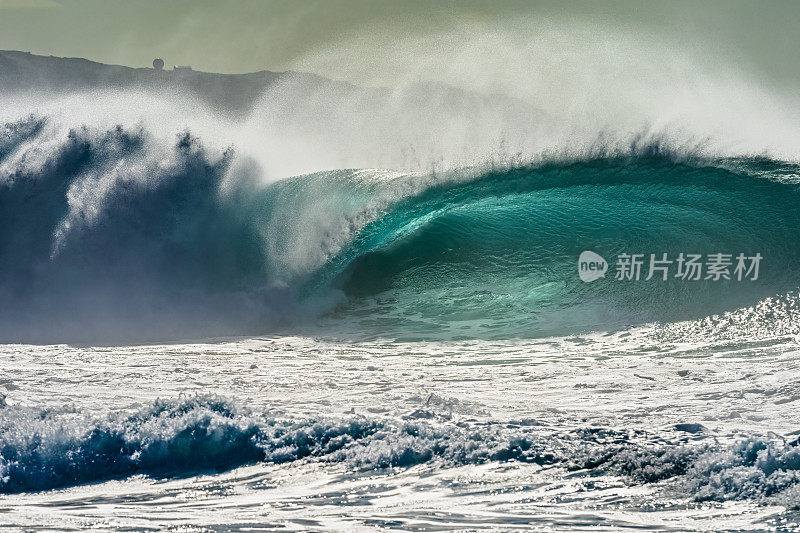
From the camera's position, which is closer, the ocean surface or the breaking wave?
the ocean surface

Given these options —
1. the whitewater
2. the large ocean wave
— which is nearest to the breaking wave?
the whitewater

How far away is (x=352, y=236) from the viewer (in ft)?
33.9

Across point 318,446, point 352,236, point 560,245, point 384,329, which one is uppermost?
point 352,236

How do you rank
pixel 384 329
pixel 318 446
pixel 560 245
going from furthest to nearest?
pixel 560 245 < pixel 384 329 < pixel 318 446

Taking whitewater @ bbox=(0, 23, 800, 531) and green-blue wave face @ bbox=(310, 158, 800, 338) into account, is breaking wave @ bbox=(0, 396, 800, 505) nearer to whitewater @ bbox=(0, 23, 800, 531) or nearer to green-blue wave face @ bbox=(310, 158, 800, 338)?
whitewater @ bbox=(0, 23, 800, 531)

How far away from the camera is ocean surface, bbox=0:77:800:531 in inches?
156

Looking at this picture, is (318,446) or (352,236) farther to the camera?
(352,236)

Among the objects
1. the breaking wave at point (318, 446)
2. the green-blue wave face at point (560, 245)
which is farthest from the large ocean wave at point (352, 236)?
the breaking wave at point (318, 446)

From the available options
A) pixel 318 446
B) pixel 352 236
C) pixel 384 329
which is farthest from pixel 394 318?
pixel 318 446

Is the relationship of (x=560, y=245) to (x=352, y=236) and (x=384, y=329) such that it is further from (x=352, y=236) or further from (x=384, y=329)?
(x=384, y=329)

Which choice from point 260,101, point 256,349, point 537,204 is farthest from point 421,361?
point 260,101

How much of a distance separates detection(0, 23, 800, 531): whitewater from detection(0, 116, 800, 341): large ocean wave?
4 centimetres

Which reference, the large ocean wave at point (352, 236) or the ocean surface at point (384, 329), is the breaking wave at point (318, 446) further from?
the large ocean wave at point (352, 236)

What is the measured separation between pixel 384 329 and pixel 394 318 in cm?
48
